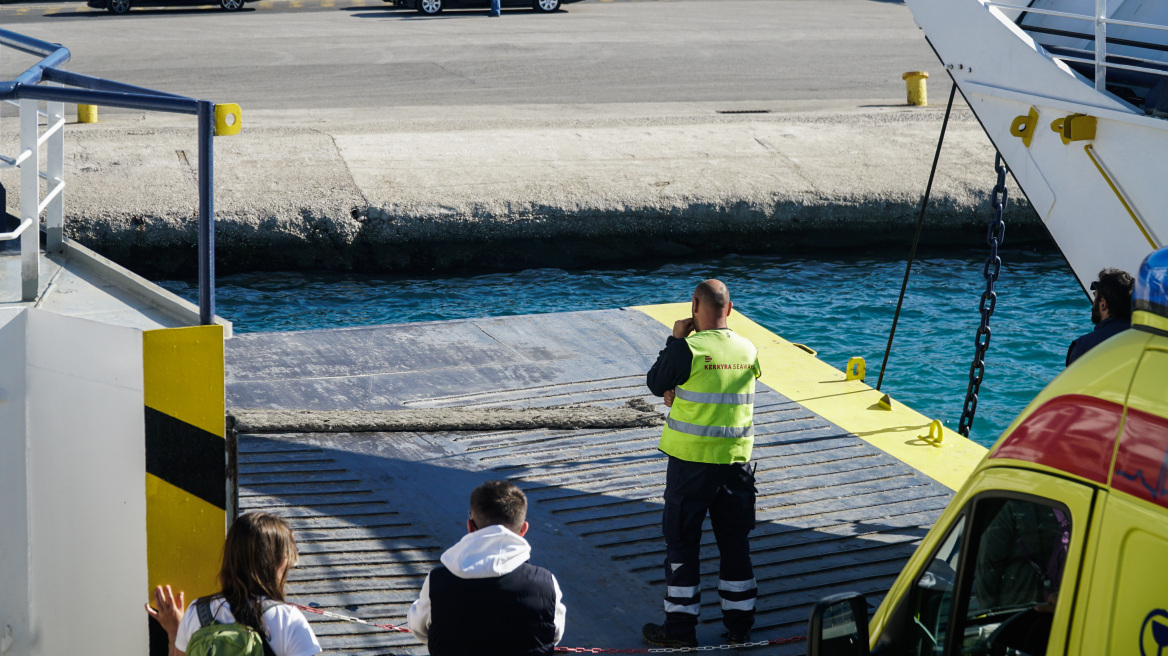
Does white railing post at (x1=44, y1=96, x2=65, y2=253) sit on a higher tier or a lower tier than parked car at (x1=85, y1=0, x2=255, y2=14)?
higher

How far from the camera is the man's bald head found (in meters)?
5.12

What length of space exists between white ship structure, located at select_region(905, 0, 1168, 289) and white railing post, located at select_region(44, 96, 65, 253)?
4640 millimetres

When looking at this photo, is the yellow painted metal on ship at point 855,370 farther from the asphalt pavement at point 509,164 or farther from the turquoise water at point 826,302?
the asphalt pavement at point 509,164

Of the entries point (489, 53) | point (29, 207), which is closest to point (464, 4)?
point (489, 53)

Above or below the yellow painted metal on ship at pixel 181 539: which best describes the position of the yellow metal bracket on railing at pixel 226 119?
above

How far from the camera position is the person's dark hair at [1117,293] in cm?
518

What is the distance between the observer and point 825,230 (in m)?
16.0

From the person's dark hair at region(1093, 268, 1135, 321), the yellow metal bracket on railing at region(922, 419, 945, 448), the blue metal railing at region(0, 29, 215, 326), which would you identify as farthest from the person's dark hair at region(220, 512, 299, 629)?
the yellow metal bracket on railing at region(922, 419, 945, 448)

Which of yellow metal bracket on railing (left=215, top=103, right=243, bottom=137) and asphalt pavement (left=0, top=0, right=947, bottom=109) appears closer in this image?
yellow metal bracket on railing (left=215, top=103, right=243, bottom=137)

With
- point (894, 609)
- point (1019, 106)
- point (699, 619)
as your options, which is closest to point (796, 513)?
point (699, 619)

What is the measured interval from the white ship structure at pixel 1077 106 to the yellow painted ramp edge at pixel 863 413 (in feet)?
5.65

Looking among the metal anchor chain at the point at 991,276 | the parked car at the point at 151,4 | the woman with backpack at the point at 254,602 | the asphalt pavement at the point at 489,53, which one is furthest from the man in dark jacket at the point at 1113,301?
the parked car at the point at 151,4

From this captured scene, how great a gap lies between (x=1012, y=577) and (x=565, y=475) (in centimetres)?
450

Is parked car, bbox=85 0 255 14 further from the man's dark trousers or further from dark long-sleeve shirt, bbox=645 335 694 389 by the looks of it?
the man's dark trousers
